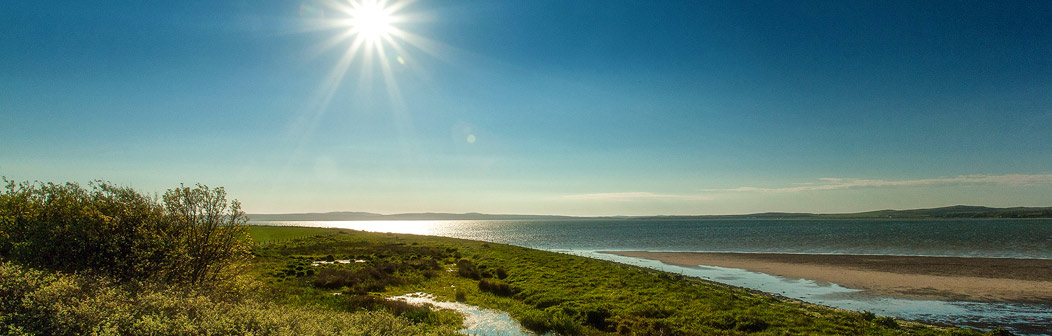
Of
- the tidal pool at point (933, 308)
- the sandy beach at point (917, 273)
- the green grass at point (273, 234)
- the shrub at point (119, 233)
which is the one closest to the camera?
the shrub at point (119, 233)

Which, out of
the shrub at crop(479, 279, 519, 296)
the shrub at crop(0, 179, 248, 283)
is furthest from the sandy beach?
the shrub at crop(0, 179, 248, 283)

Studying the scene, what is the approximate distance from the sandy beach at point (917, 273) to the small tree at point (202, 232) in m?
37.8

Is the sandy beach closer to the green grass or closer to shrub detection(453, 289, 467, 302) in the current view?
shrub detection(453, 289, 467, 302)

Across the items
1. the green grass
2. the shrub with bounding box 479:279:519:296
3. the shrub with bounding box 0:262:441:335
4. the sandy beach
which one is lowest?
the sandy beach

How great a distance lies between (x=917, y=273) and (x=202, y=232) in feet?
174

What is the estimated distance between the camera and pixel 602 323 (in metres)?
19.3

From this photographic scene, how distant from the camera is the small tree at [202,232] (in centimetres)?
1559

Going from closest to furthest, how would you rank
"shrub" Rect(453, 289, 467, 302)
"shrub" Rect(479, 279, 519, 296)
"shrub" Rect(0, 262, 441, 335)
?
"shrub" Rect(0, 262, 441, 335) → "shrub" Rect(453, 289, 467, 302) → "shrub" Rect(479, 279, 519, 296)

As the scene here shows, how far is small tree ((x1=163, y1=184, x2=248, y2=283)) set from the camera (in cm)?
1559

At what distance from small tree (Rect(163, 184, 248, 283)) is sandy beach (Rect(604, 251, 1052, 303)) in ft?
124

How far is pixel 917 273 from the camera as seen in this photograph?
123 feet

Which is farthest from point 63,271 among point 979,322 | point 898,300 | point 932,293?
point 932,293

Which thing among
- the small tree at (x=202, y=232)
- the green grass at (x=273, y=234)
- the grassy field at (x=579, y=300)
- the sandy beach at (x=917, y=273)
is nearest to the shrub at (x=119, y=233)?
the small tree at (x=202, y=232)

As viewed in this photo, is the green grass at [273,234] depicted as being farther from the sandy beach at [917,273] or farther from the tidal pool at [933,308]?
the tidal pool at [933,308]
